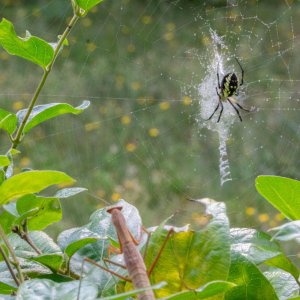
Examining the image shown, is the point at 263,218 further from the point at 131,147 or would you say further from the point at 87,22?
the point at 87,22

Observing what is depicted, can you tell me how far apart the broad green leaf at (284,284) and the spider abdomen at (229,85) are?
1.62m

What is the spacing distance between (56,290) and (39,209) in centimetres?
22

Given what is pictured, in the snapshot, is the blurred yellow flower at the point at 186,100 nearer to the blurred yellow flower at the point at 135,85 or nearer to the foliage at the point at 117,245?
the blurred yellow flower at the point at 135,85

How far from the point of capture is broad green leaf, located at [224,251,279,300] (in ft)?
1.83

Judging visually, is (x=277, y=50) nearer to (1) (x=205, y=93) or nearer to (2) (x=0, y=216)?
(1) (x=205, y=93)

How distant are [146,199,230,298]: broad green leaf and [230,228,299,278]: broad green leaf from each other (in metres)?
0.05

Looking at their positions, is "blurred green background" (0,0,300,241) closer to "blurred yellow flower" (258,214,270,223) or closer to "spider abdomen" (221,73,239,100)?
"blurred yellow flower" (258,214,270,223)

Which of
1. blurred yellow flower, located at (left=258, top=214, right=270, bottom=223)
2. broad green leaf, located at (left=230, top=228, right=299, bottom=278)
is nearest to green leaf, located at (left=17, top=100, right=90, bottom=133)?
broad green leaf, located at (left=230, top=228, right=299, bottom=278)

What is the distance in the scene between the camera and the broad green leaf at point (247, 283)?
1.83 feet

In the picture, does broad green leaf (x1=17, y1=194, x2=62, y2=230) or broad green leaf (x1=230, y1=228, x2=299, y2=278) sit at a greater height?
broad green leaf (x1=17, y1=194, x2=62, y2=230)

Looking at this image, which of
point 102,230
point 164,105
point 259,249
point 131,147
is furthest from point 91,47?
point 259,249

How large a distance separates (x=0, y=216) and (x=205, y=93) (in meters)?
1.90

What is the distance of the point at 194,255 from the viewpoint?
0.55 meters

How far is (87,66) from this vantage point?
3547mm
